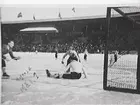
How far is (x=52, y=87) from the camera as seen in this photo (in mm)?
1914

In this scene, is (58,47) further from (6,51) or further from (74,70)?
(6,51)

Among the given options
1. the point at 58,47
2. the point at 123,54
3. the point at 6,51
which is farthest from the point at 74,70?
the point at 6,51

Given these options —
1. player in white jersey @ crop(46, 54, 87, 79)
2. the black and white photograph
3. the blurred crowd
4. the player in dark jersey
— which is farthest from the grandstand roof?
the player in dark jersey

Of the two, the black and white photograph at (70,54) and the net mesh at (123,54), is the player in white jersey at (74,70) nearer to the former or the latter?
the black and white photograph at (70,54)

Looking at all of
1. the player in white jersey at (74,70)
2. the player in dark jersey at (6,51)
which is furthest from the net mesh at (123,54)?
the player in dark jersey at (6,51)

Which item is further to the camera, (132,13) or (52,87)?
(52,87)

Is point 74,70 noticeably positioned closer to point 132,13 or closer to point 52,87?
point 52,87

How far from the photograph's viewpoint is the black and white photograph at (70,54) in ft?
5.90

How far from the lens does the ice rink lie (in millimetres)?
1837

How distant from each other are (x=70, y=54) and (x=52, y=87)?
0.37 m

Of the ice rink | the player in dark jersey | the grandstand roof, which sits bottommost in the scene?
the ice rink

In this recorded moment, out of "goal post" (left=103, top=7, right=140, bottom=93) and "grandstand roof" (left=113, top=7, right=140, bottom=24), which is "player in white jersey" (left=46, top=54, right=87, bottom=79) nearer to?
"goal post" (left=103, top=7, right=140, bottom=93)

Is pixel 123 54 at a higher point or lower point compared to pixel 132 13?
lower

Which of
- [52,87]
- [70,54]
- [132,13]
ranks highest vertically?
[132,13]
